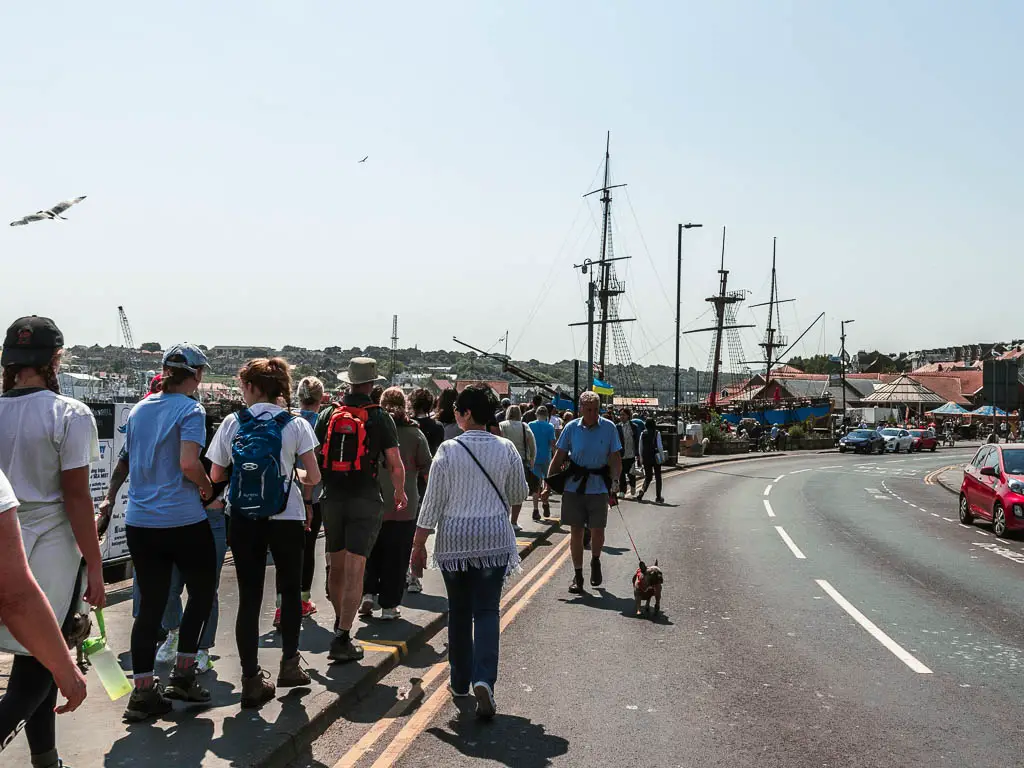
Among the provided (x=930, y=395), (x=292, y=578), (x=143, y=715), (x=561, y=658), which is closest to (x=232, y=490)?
(x=292, y=578)

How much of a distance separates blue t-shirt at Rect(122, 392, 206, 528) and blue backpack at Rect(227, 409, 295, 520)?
222 mm

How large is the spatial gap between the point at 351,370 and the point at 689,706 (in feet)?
10.8

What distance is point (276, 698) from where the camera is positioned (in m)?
5.68

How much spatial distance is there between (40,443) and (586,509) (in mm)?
6713

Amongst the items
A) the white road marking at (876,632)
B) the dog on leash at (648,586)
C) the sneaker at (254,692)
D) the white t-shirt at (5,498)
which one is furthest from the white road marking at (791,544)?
the white t-shirt at (5,498)

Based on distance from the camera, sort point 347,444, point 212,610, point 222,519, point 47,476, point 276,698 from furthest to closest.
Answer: point 347,444 < point 222,519 < point 212,610 < point 276,698 < point 47,476

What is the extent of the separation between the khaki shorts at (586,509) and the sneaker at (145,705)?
5233 mm

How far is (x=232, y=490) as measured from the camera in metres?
A: 5.46

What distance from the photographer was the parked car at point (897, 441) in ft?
193

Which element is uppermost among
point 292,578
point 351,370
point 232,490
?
point 351,370

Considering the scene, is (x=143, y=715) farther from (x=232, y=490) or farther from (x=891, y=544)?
(x=891, y=544)

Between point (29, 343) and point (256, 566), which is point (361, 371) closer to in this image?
point (256, 566)

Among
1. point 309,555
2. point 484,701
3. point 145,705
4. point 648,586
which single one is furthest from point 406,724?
point 648,586

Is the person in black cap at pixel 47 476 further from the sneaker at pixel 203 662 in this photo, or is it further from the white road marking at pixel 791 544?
the white road marking at pixel 791 544
